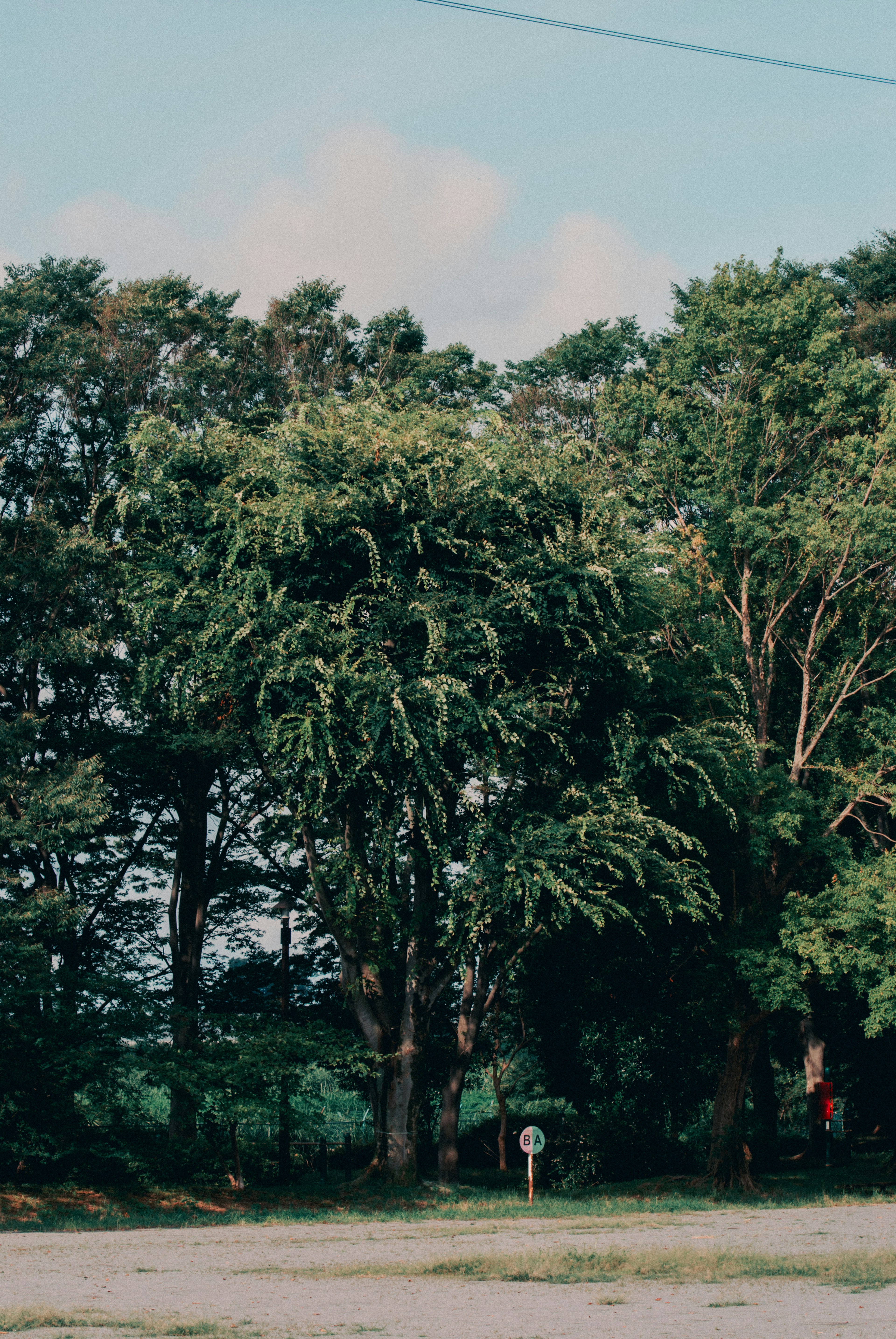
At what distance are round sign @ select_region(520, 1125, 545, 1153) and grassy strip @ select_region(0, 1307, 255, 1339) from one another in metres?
11.7

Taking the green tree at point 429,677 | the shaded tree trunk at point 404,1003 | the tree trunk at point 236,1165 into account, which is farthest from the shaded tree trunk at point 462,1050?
the tree trunk at point 236,1165

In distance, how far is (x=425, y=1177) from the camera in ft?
90.5

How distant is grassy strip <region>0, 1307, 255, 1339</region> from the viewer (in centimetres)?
812

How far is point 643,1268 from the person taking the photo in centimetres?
1167

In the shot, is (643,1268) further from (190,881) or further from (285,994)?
(190,881)

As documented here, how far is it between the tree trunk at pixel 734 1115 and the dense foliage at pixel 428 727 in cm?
8

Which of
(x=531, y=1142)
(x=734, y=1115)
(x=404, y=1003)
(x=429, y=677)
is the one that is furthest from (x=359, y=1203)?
(x=429, y=677)

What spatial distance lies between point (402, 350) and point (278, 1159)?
19.2 meters

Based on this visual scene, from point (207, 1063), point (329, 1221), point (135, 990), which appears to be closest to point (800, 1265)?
point (329, 1221)

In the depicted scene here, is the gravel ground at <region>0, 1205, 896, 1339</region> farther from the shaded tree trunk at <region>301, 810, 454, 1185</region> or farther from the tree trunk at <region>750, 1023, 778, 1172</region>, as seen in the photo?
the tree trunk at <region>750, 1023, 778, 1172</region>

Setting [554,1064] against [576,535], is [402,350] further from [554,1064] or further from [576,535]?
[554,1064]

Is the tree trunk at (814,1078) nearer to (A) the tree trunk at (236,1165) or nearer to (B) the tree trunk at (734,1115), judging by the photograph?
(B) the tree trunk at (734,1115)

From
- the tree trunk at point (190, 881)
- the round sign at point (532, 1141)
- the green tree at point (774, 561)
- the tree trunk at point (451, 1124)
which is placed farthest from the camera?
the tree trunk at point (190, 881)

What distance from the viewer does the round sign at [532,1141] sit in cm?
1966
